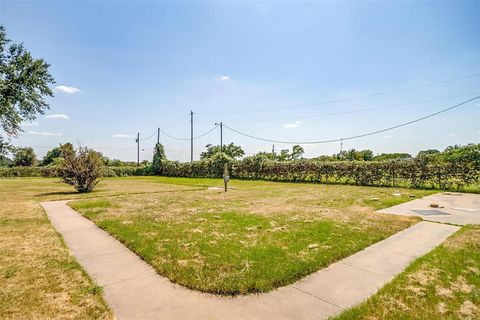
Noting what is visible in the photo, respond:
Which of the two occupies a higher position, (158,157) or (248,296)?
(158,157)

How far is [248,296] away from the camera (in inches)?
107

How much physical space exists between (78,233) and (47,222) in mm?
1639

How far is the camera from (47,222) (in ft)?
20.3

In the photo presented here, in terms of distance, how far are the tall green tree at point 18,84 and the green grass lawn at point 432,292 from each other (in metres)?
22.0

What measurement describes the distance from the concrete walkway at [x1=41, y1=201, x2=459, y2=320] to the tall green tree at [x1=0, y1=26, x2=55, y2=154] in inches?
706

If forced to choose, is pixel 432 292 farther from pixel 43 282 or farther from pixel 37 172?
pixel 37 172

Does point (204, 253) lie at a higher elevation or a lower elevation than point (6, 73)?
lower

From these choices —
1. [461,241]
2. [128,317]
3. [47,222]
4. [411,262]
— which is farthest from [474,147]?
[47,222]

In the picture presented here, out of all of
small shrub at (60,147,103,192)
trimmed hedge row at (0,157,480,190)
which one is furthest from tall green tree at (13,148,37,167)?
small shrub at (60,147,103,192)

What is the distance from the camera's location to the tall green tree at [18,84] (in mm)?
16547

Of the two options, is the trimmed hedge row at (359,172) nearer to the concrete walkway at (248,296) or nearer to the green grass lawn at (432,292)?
the concrete walkway at (248,296)

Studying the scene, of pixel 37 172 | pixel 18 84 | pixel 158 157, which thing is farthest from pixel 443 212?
pixel 37 172

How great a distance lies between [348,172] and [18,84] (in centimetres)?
2304

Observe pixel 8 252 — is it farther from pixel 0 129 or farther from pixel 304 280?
pixel 0 129
